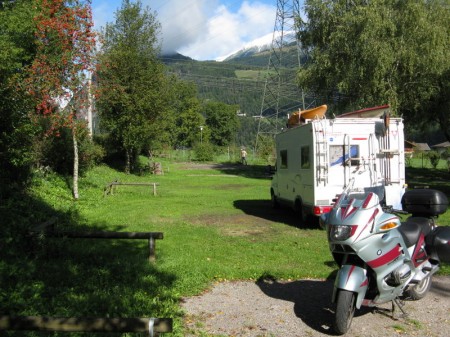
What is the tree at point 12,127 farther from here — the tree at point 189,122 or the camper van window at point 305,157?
the tree at point 189,122

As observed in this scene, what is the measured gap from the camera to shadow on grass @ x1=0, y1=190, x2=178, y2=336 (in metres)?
5.09

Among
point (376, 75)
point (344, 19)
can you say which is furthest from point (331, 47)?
point (376, 75)

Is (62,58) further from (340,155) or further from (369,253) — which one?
(369,253)

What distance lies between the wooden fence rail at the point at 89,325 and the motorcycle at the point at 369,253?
2197mm

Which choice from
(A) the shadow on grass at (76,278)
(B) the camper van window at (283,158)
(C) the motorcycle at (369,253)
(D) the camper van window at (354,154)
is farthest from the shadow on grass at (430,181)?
(A) the shadow on grass at (76,278)

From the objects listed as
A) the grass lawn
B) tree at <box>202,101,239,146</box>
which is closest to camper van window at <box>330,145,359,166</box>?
the grass lawn

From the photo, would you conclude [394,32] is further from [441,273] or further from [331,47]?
[441,273]

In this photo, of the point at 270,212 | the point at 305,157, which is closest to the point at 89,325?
the point at 305,157

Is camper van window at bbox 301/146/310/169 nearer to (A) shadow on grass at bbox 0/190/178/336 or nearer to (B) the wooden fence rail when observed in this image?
(A) shadow on grass at bbox 0/190/178/336

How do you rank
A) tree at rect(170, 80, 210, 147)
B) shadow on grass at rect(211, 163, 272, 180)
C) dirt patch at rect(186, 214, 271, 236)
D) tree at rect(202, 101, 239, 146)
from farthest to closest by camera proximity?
tree at rect(202, 101, 239, 146) < tree at rect(170, 80, 210, 147) < shadow on grass at rect(211, 163, 272, 180) < dirt patch at rect(186, 214, 271, 236)

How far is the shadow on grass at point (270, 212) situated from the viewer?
40.3ft

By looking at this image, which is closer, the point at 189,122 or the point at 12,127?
the point at 12,127

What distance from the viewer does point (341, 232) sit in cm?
453

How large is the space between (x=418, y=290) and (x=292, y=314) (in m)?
1.53
